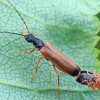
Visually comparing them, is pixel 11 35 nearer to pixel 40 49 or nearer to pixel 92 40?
pixel 40 49

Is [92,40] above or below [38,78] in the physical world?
above

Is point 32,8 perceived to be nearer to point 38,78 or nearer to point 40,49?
point 40,49

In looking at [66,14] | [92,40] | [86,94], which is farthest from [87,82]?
[66,14]

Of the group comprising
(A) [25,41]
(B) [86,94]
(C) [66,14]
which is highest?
(C) [66,14]

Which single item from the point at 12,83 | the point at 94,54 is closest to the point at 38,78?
the point at 12,83

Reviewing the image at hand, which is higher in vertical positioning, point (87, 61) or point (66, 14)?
point (66, 14)
